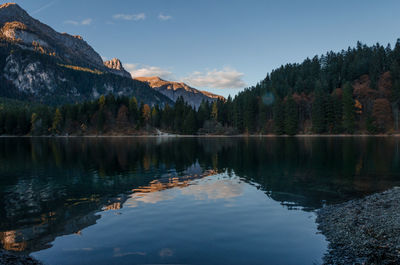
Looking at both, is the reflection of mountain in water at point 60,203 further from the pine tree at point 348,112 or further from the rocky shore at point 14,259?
the pine tree at point 348,112

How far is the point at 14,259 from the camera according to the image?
12070 millimetres

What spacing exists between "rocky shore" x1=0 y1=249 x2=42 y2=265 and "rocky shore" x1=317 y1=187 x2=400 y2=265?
511 inches

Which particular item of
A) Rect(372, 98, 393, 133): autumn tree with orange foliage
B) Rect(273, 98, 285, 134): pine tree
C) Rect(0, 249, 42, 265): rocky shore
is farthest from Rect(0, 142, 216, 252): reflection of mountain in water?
Rect(273, 98, 285, 134): pine tree

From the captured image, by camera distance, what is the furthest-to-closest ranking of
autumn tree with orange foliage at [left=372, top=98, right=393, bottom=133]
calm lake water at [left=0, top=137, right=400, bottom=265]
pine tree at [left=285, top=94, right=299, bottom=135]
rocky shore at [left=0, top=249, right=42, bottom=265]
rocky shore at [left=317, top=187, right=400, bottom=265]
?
pine tree at [left=285, top=94, right=299, bottom=135] → autumn tree with orange foliage at [left=372, top=98, right=393, bottom=133] → calm lake water at [left=0, top=137, right=400, bottom=265] → rocky shore at [left=317, top=187, right=400, bottom=265] → rocky shore at [left=0, top=249, right=42, bottom=265]

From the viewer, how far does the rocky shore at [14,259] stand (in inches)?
458

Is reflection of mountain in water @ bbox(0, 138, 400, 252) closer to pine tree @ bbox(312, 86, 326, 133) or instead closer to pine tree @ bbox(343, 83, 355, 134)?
pine tree @ bbox(343, 83, 355, 134)

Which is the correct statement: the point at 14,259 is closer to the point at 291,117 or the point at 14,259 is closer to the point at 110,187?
the point at 110,187

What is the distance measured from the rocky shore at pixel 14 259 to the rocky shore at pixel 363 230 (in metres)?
13.0

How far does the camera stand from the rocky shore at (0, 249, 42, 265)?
11.6m

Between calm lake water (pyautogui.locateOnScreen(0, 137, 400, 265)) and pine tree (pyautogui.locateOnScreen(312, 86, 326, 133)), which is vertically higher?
pine tree (pyautogui.locateOnScreen(312, 86, 326, 133))

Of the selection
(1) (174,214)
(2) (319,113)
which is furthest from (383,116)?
(1) (174,214)

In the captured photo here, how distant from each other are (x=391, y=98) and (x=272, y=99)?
66.9 metres

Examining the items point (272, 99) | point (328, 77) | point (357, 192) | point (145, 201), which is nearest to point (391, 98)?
point (328, 77)

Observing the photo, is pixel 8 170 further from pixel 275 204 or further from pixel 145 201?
pixel 275 204
